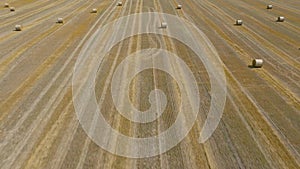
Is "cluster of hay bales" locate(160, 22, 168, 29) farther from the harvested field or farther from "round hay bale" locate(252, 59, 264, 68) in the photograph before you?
"round hay bale" locate(252, 59, 264, 68)

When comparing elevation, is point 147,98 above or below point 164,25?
below

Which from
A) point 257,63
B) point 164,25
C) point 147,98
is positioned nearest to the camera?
point 147,98

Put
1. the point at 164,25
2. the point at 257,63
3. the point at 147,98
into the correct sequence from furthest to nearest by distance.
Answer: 1. the point at 164,25
2. the point at 257,63
3. the point at 147,98

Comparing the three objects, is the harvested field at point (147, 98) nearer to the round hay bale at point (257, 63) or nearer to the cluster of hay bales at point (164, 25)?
the round hay bale at point (257, 63)

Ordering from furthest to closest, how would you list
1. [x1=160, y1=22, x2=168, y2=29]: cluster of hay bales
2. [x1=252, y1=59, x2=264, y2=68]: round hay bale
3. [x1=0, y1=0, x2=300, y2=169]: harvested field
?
[x1=160, y1=22, x2=168, y2=29]: cluster of hay bales < [x1=252, y1=59, x2=264, y2=68]: round hay bale < [x1=0, y1=0, x2=300, y2=169]: harvested field

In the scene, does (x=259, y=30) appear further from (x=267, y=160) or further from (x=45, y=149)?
(x=45, y=149)

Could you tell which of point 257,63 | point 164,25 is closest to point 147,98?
point 257,63

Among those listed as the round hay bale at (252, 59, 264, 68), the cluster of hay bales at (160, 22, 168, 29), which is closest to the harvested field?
the round hay bale at (252, 59, 264, 68)

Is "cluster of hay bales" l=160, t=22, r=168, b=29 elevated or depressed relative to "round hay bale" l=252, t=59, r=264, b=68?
elevated

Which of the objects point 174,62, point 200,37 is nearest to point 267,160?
point 174,62

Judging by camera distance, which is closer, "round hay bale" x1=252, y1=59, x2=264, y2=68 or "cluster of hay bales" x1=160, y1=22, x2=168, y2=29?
"round hay bale" x1=252, y1=59, x2=264, y2=68

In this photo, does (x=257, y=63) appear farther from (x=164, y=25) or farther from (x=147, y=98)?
(x=164, y=25)
